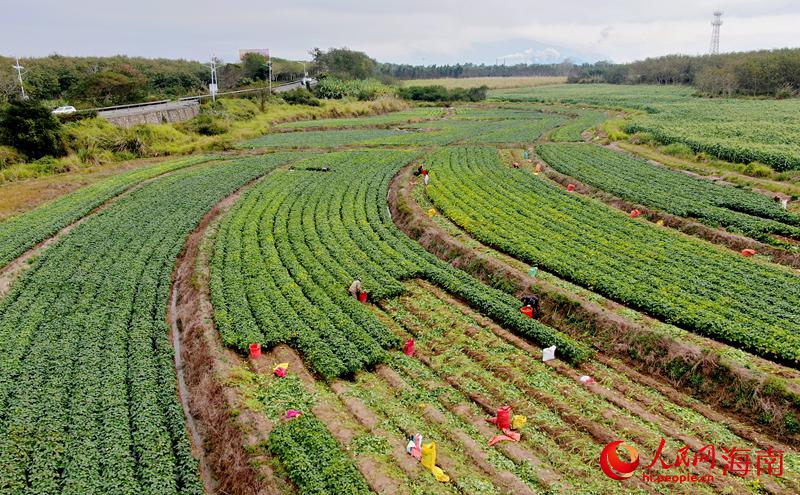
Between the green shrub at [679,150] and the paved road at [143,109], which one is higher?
the paved road at [143,109]

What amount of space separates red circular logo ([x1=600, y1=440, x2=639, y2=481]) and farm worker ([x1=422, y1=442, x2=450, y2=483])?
3719 millimetres

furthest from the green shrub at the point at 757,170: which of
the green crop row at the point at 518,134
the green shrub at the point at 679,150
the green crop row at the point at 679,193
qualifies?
the green crop row at the point at 518,134

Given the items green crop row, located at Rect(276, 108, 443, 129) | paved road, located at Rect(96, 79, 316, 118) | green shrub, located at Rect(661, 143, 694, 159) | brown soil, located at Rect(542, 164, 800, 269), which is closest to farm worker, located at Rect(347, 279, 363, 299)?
brown soil, located at Rect(542, 164, 800, 269)

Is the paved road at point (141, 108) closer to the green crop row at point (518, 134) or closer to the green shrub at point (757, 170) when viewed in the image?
the green crop row at point (518, 134)

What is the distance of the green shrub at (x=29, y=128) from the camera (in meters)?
38.0

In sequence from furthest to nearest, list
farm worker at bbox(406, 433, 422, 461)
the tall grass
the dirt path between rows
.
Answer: the tall grass
the dirt path between rows
farm worker at bbox(406, 433, 422, 461)

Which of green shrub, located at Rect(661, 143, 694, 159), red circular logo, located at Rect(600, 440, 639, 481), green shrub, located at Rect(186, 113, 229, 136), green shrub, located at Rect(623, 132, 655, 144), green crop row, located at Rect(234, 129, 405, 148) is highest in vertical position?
green shrub, located at Rect(186, 113, 229, 136)

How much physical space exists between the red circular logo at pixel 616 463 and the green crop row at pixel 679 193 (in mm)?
16015

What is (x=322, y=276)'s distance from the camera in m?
20.5

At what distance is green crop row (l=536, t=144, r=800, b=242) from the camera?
2394 centimetres

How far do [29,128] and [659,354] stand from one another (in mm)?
44660

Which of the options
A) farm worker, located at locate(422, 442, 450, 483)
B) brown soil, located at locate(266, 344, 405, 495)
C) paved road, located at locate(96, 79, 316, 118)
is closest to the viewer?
brown soil, located at locate(266, 344, 405, 495)

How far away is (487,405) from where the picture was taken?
13.7 meters

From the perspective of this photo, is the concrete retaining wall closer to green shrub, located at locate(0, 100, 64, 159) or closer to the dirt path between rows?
green shrub, located at locate(0, 100, 64, 159)
